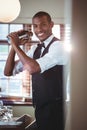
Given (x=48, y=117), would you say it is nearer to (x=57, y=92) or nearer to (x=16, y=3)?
(x=57, y=92)

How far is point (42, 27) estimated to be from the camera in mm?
1484

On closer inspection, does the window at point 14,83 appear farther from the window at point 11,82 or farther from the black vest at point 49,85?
the black vest at point 49,85

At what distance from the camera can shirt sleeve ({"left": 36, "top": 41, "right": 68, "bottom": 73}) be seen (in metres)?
1.39

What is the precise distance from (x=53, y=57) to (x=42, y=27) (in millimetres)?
173

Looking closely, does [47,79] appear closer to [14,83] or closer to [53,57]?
[53,57]

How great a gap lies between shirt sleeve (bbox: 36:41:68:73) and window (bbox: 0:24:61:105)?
277 centimetres

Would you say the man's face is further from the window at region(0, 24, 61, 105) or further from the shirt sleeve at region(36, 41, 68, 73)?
the window at region(0, 24, 61, 105)

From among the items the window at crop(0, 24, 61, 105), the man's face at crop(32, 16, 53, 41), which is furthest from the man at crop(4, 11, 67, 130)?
the window at crop(0, 24, 61, 105)

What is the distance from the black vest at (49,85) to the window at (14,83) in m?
2.73

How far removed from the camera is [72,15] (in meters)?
0.40

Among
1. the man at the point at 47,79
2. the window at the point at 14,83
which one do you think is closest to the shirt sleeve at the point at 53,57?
the man at the point at 47,79

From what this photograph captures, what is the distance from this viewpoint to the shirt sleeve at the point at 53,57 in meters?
1.39

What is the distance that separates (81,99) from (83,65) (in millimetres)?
48

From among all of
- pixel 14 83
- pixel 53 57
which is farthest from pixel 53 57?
pixel 14 83
